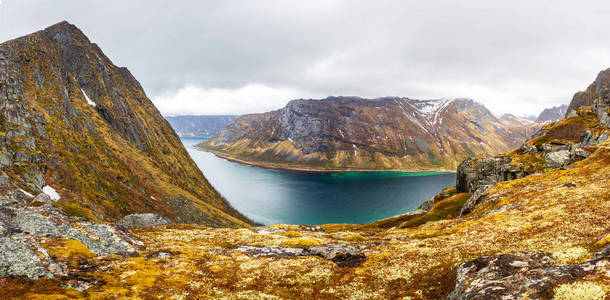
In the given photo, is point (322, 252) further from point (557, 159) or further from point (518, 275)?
point (557, 159)

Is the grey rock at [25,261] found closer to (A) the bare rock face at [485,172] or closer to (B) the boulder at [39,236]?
(B) the boulder at [39,236]

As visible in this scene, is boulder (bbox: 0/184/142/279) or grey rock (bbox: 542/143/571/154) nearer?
boulder (bbox: 0/184/142/279)

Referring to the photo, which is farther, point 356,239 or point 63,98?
point 63,98

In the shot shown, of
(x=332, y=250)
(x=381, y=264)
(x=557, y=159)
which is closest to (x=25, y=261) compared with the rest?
(x=332, y=250)

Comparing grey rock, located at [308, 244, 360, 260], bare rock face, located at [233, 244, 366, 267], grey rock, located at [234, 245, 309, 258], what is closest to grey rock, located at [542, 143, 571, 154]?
bare rock face, located at [233, 244, 366, 267]

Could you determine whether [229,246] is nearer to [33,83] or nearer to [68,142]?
[68,142]

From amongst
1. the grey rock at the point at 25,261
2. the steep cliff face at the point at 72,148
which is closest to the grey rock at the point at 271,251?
the grey rock at the point at 25,261

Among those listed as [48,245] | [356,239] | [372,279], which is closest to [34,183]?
[48,245]

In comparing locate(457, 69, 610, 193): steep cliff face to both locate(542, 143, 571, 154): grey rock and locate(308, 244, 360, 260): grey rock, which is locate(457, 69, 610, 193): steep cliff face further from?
locate(308, 244, 360, 260): grey rock
